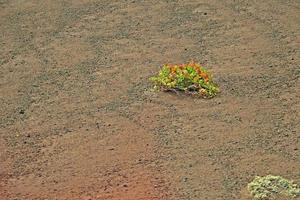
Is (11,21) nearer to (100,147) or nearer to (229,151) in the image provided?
(100,147)

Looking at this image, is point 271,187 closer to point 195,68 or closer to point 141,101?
point 141,101

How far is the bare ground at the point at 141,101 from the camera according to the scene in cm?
584

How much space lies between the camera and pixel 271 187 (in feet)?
18.5

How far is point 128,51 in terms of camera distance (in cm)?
788

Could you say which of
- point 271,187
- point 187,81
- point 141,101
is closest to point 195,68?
point 187,81

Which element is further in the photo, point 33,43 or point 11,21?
point 11,21

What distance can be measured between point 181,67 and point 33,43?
2076 millimetres

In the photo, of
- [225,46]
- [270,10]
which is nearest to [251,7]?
[270,10]

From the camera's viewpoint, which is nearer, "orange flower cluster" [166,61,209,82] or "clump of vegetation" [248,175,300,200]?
"clump of vegetation" [248,175,300,200]

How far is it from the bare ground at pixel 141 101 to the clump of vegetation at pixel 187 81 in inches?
5.0

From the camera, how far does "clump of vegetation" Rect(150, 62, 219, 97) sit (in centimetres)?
706

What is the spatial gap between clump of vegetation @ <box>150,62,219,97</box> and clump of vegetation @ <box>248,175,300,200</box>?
1.56 metres

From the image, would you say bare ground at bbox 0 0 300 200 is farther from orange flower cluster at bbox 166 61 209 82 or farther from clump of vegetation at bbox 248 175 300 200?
orange flower cluster at bbox 166 61 209 82

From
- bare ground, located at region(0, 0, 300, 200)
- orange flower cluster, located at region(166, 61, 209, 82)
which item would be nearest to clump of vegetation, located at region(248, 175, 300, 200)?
bare ground, located at region(0, 0, 300, 200)
